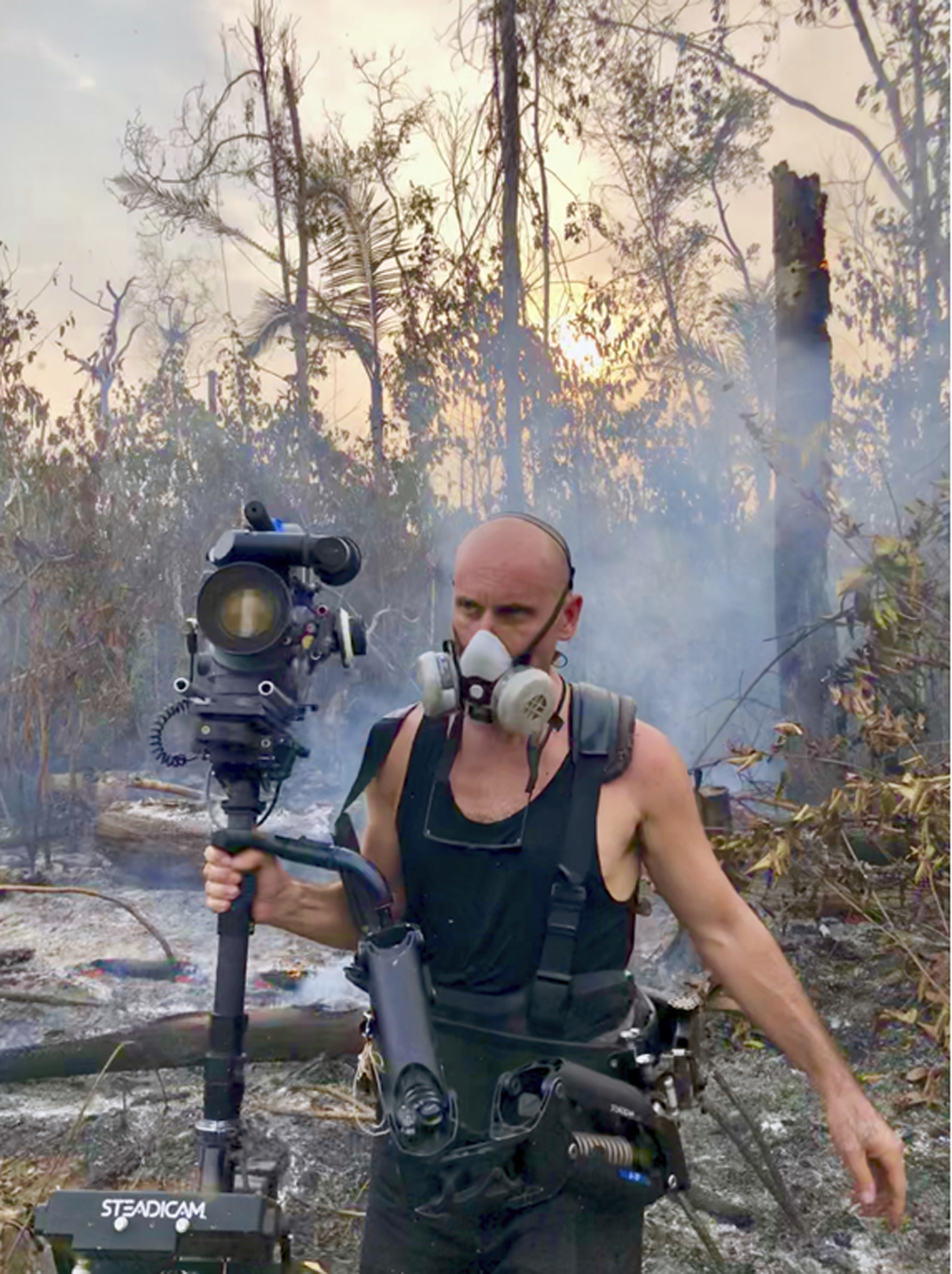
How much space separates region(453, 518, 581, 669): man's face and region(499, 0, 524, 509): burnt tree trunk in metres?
3.14

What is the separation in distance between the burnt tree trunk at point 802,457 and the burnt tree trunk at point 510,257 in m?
1.30

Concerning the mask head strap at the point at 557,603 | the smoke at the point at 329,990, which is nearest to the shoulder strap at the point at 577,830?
the mask head strap at the point at 557,603

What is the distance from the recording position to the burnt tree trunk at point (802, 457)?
15.4 ft

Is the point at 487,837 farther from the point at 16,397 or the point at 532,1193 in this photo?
the point at 16,397

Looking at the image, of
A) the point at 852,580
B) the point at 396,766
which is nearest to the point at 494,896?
the point at 396,766

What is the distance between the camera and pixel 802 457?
4.82 metres

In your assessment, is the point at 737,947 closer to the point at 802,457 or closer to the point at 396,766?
the point at 396,766

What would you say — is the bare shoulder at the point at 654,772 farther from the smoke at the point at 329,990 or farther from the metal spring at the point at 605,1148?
the smoke at the point at 329,990

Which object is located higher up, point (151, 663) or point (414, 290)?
point (414, 290)

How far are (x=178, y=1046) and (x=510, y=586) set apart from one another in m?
2.51

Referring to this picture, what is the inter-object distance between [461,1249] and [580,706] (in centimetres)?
99

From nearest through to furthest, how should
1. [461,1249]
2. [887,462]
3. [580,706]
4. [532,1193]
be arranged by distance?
[532,1193], [461,1249], [580,706], [887,462]

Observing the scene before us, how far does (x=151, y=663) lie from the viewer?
455cm

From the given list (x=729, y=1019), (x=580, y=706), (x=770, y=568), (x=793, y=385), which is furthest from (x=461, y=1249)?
(x=793, y=385)
